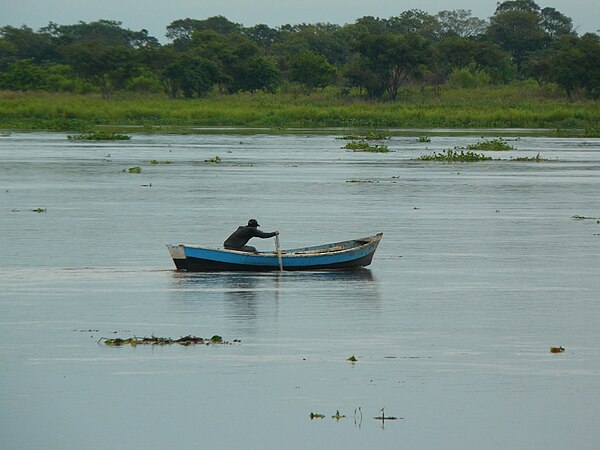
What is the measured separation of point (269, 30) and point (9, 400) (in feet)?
477

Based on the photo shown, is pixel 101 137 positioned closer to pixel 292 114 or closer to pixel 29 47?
pixel 292 114

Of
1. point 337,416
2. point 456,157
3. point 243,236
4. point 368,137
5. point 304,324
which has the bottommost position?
point 368,137

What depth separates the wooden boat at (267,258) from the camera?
21.4 m

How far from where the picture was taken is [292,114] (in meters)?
85.2

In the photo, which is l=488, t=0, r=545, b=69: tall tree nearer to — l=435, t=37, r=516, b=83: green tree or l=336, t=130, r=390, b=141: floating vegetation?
l=435, t=37, r=516, b=83: green tree

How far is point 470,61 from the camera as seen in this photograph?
108500 mm

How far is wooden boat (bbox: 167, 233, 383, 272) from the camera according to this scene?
842 inches

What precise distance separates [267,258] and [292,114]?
6425cm

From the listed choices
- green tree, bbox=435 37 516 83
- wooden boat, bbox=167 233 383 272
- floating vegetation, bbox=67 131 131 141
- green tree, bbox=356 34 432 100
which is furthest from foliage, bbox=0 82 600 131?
wooden boat, bbox=167 233 383 272

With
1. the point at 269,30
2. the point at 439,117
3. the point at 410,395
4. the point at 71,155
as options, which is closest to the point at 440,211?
the point at 410,395

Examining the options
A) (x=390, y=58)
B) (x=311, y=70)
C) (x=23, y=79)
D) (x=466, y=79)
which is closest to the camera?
(x=390, y=58)

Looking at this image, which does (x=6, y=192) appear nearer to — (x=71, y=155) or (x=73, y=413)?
(x=71, y=155)

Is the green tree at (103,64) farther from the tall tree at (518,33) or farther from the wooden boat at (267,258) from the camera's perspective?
the wooden boat at (267,258)

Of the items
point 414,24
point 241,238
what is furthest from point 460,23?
point 241,238
